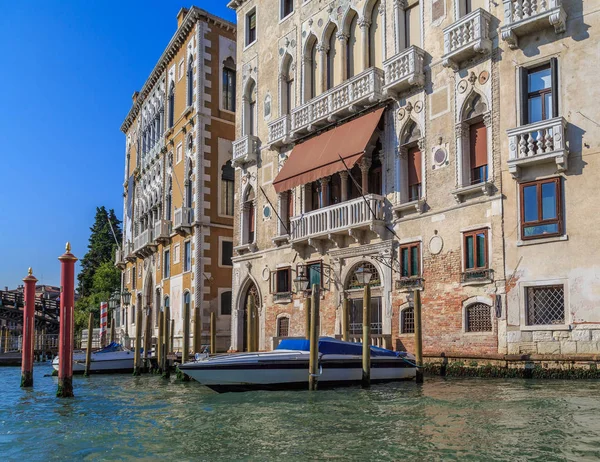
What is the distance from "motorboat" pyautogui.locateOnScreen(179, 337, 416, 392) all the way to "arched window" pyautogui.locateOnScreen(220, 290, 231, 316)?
12996 millimetres

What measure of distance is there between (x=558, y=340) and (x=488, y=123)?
4.86 m

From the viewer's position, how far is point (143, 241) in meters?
34.2

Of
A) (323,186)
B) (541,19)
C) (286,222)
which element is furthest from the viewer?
(286,222)

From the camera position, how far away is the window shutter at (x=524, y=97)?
14633mm

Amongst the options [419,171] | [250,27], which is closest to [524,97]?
[419,171]

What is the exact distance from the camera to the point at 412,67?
1697 centimetres

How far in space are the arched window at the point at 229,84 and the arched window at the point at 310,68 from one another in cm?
785

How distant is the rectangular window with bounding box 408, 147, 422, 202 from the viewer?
17.2 meters

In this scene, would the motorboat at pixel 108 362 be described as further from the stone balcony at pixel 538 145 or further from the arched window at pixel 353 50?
the stone balcony at pixel 538 145

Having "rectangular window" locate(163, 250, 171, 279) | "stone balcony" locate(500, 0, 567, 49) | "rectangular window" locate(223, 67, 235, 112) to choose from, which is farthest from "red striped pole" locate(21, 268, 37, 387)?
"rectangular window" locate(223, 67, 235, 112)

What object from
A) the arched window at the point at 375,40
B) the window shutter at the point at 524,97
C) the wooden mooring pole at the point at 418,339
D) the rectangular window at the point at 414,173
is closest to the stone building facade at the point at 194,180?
the arched window at the point at 375,40

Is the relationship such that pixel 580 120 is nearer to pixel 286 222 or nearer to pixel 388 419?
pixel 388 419

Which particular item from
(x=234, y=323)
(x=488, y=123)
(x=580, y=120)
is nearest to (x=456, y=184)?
(x=488, y=123)

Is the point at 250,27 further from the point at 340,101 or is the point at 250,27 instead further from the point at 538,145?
the point at 538,145
